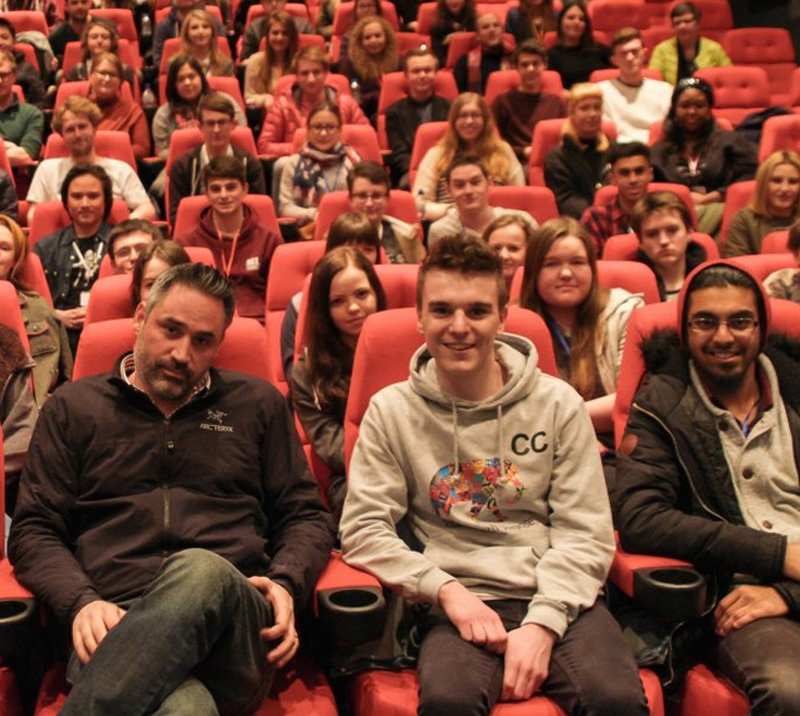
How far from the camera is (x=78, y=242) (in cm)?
383

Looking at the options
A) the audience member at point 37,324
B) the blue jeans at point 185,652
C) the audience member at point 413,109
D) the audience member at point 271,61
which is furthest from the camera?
the audience member at point 271,61

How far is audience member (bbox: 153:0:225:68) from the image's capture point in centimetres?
634

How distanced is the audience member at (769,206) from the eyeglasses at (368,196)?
125cm

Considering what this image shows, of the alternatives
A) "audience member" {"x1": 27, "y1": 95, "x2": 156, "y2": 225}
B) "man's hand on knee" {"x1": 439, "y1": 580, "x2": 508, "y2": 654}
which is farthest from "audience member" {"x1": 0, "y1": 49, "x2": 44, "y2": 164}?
"man's hand on knee" {"x1": 439, "y1": 580, "x2": 508, "y2": 654}

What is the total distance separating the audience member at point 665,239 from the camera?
3344 millimetres

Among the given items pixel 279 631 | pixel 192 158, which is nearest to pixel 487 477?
pixel 279 631

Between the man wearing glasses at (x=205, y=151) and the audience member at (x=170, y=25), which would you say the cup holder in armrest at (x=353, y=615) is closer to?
the man wearing glasses at (x=205, y=151)

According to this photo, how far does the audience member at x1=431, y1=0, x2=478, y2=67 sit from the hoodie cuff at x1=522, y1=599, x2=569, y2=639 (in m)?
5.15

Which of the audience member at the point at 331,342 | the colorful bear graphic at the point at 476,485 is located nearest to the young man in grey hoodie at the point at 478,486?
the colorful bear graphic at the point at 476,485

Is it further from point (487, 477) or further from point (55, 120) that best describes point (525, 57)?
point (487, 477)

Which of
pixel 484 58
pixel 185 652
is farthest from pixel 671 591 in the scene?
pixel 484 58

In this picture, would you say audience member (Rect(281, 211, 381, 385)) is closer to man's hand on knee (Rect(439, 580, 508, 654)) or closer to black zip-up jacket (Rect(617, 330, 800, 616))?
black zip-up jacket (Rect(617, 330, 800, 616))

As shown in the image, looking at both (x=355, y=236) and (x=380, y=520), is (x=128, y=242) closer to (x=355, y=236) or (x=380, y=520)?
(x=355, y=236)

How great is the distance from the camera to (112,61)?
17.3 ft
